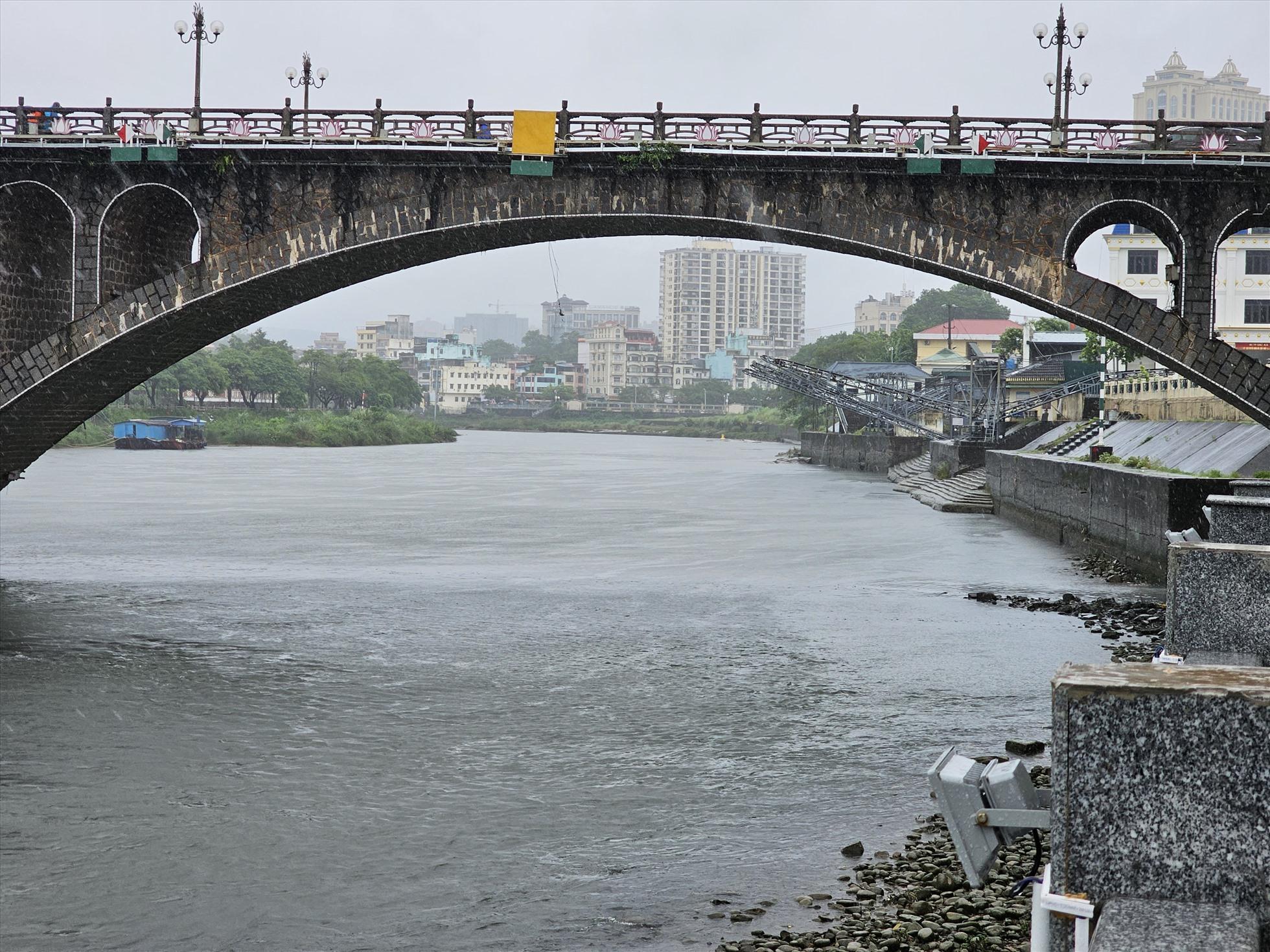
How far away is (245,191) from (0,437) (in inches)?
360

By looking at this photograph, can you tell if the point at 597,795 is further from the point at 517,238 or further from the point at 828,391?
the point at 828,391

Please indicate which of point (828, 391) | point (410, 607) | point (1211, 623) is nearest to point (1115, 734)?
point (1211, 623)

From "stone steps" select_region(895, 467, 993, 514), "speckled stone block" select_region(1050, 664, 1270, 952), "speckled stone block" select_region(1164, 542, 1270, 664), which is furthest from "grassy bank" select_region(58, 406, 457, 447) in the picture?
"speckled stone block" select_region(1050, 664, 1270, 952)

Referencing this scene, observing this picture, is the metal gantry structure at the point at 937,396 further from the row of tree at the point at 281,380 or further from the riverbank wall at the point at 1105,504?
the row of tree at the point at 281,380

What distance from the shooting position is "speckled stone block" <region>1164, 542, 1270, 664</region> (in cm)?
816

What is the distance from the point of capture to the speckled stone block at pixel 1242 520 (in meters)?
11.1

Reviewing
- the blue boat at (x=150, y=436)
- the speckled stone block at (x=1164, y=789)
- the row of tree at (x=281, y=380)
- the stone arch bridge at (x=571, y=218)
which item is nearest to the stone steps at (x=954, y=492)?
the stone arch bridge at (x=571, y=218)

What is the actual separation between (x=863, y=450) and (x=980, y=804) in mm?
87549

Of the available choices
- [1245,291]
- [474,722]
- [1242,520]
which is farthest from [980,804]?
[1245,291]

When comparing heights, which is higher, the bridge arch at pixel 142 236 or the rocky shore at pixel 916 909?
the bridge arch at pixel 142 236

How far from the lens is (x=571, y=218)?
30.1 m

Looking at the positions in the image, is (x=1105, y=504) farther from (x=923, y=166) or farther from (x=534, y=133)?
(x=534, y=133)

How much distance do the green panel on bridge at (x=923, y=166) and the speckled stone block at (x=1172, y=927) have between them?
26.1 m

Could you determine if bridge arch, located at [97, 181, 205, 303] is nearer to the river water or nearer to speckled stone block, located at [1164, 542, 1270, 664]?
the river water
